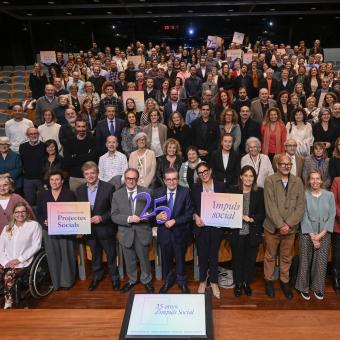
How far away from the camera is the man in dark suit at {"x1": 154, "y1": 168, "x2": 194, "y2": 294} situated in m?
3.73

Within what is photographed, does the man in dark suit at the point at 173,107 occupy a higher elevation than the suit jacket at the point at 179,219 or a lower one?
higher

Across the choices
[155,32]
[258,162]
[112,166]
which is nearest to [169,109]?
[112,166]

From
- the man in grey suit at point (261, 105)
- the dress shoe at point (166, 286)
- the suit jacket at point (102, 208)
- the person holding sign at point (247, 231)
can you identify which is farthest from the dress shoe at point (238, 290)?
the man in grey suit at point (261, 105)

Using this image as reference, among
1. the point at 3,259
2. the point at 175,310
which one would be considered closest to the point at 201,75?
the point at 3,259

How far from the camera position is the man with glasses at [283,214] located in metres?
3.65

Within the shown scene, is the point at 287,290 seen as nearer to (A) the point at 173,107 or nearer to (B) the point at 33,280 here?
(B) the point at 33,280

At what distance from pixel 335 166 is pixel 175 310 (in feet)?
12.1

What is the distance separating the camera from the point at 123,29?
19.4m

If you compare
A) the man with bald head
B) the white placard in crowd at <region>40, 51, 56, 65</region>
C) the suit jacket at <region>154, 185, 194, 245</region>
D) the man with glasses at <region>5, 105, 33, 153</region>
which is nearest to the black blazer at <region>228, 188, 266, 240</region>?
the suit jacket at <region>154, 185, 194, 245</region>

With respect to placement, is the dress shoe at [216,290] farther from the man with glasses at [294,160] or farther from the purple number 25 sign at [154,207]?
the man with glasses at [294,160]

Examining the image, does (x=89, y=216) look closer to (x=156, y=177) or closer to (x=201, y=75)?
(x=156, y=177)

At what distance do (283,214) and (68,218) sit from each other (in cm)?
228

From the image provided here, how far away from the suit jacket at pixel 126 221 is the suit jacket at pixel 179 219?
15 cm

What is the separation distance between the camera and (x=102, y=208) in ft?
13.0
